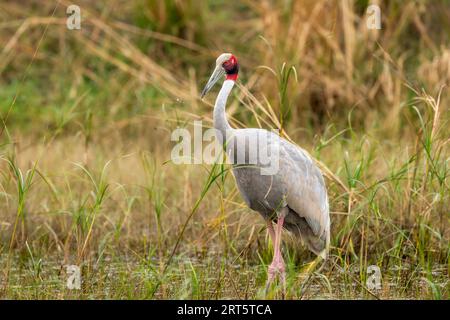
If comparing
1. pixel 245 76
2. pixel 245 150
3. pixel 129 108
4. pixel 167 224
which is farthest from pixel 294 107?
pixel 245 150

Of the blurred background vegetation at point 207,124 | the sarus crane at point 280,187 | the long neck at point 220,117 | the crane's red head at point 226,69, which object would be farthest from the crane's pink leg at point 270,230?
the crane's red head at point 226,69

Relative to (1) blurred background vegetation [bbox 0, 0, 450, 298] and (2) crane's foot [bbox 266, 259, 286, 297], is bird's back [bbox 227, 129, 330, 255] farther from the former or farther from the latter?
(2) crane's foot [bbox 266, 259, 286, 297]

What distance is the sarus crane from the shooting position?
Result: 18.1 feet

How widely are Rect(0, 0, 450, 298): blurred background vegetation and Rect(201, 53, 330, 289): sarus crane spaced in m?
0.15

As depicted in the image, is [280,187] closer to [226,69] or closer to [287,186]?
[287,186]

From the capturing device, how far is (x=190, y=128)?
8492 millimetres

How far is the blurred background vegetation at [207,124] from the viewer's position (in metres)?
5.48

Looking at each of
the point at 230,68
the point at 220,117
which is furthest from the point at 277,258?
the point at 230,68

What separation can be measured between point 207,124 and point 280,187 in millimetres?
2766

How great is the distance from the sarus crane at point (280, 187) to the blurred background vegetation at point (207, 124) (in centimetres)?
15

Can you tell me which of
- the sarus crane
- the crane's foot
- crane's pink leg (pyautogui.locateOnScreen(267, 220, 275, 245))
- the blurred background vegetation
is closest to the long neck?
the sarus crane

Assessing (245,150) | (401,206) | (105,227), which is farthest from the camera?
(105,227)
